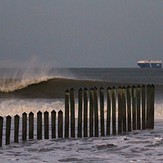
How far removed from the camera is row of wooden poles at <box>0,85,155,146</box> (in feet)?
37.6

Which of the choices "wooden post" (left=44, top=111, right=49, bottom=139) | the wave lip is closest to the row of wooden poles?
"wooden post" (left=44, top=111, right=49, bottom=139)

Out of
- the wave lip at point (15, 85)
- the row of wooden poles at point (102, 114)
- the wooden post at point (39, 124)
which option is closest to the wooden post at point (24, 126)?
the row of wooden poles at point (102, 114)

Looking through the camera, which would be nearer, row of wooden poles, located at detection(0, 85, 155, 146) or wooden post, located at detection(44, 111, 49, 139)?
wooden post, located at detection(44, 111, 49, 139)

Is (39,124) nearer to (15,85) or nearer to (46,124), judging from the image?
(46,124)

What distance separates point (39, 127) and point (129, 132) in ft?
8.82

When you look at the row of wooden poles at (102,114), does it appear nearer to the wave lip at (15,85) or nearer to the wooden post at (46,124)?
the wooden post at (46,124)

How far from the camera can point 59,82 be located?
150 feet

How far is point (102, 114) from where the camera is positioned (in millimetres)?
12281

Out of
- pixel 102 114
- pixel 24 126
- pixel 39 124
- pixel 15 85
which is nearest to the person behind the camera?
pixel 24 126

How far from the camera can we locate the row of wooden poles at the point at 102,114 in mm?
11461

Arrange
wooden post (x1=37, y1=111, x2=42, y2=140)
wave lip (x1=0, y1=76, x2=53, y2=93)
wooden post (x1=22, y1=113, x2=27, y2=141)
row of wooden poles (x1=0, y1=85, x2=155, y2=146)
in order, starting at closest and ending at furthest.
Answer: wooden post (x1=22, y1=113, x2=27, y2=141) → wooden post (x1=37, y1=111, x2=42, y2=140) → row of wooden poles (x1=0, y1=85, x2=155, y2=146) → wave lip (x1=0, y1=76, x2=53, y2=93)

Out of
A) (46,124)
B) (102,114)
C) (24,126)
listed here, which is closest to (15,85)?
(102,114)

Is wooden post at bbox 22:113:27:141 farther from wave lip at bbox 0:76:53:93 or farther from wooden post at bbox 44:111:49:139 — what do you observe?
wave lip at bbox 0:76:53:93

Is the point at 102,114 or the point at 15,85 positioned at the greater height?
the point at 15,85
